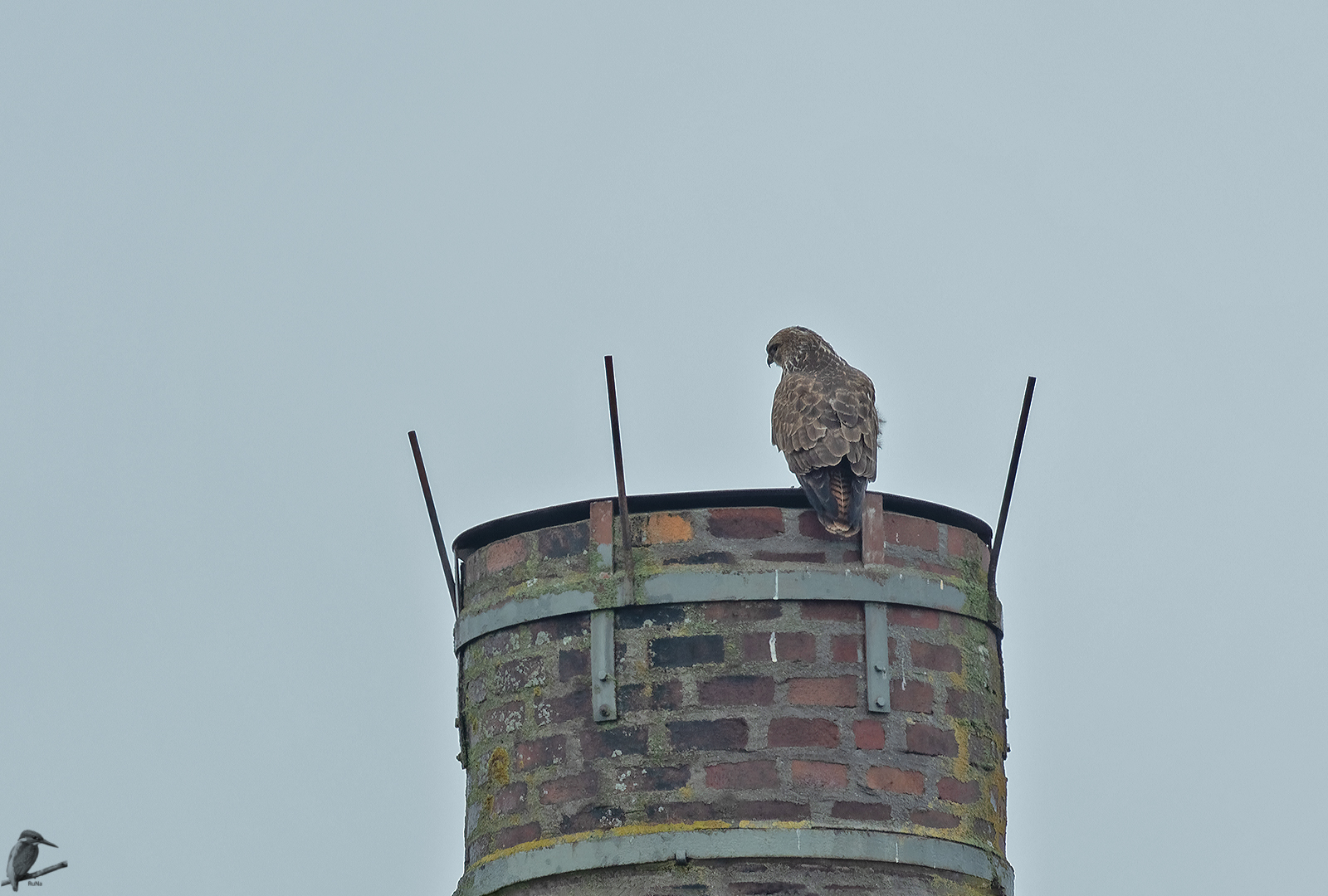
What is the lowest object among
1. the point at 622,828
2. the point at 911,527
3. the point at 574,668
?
the point at 622,828

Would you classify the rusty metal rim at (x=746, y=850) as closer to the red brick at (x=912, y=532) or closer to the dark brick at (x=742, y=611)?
the dark brick at (x=742, y=611)

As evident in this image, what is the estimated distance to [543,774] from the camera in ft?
40.7

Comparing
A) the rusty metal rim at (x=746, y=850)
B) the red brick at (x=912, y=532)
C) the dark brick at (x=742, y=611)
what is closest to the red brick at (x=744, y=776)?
the rusty metal rim at (x=746, y=850)

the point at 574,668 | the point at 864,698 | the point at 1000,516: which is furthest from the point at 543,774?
the point at 1000,516

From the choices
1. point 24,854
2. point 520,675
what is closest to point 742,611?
point 520,675

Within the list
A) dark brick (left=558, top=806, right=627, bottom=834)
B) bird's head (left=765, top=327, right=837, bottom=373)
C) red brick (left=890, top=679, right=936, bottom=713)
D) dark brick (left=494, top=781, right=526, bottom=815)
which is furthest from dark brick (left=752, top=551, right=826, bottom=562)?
bird's head (left=765, top=327, right=837, bottom=373)

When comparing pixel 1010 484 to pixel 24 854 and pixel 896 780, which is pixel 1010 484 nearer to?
pixel 896 780

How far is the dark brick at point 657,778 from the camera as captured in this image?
12.1 m

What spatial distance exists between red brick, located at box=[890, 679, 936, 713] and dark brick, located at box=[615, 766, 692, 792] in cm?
108

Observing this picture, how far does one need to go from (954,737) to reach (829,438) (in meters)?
1.64

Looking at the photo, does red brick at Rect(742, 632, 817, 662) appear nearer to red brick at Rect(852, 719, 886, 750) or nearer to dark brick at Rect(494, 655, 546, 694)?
red brick at Rect(852, 719, 886, 750)

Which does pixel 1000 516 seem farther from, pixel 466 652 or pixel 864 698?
pixel 466 652

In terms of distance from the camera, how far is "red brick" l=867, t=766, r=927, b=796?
39.9 feet

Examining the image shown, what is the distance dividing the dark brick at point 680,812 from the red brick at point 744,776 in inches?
4.6
